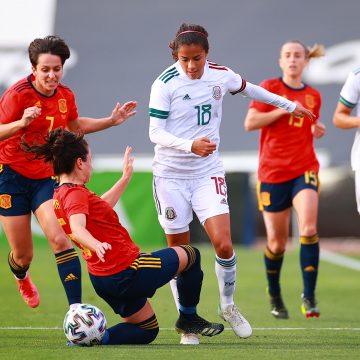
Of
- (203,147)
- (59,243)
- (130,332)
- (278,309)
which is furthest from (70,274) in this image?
(278,309)

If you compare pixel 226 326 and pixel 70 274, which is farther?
pixel 226 326

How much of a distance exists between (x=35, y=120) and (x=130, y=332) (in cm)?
194

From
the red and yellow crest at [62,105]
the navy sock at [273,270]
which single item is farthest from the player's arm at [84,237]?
the navy sock at [273,270]

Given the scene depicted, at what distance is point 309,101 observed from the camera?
10195 millimetres

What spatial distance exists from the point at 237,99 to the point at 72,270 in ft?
46.9

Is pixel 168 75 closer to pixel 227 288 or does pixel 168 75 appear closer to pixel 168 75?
pixel 168 75

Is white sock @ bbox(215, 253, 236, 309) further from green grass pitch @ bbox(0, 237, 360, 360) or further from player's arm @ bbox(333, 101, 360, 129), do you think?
player's arm @ bbox(333, 101, 360, 129)

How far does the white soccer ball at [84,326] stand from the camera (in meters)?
6.79

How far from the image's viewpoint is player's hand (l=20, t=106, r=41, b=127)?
7.38 m

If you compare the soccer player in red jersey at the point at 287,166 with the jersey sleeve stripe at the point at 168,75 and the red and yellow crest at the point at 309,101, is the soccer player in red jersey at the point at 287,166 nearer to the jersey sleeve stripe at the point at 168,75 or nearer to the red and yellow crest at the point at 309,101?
the red and yellow crest at the point at 309,101

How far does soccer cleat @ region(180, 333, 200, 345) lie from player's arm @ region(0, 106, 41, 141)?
6.24 feet

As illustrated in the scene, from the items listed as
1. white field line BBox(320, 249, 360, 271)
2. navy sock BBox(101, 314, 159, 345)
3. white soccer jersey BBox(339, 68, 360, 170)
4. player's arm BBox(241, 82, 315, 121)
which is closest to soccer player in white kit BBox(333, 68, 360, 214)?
white soccer jersey BBox(339, 68, 360, 170)

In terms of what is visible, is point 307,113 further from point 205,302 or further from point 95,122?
point 205,302

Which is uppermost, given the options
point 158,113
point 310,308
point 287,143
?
point 158,113
